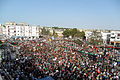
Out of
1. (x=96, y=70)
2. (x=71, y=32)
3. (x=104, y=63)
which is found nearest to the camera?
(x=96, y=70)

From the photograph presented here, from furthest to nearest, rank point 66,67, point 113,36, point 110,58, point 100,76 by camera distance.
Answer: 1. point 113,36
2. point 110,58
3. point 66,67
4. point 100,76

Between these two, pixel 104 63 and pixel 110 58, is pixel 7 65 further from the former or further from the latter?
pixel 110 58

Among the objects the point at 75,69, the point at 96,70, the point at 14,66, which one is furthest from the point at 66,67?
the point at 14,66

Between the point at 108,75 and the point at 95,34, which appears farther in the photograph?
the point at 95,34

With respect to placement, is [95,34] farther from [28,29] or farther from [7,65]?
[7,65]

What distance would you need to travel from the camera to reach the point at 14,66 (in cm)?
1277

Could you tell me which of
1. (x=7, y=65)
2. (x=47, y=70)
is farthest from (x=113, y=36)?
(x=7, y=65)

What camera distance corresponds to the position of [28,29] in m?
53.6

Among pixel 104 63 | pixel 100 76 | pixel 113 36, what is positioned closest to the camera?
pixel 100 76

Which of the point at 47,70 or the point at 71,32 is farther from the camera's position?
the point at 71,32

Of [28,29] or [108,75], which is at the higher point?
[28,29]

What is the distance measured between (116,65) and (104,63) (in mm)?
1358

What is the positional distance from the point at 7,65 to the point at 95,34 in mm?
34061

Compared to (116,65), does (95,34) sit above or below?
above
